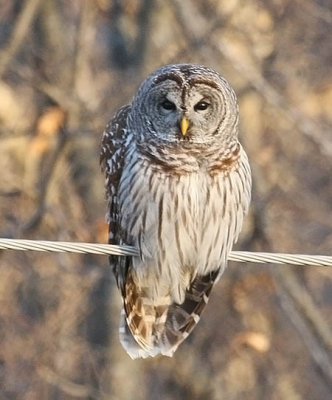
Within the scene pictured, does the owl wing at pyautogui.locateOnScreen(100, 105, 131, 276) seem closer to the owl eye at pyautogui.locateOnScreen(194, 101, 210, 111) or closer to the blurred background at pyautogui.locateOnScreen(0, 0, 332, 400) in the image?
the owl eye at pyautogui.locateOnScreen(194, 101, 210, 111)

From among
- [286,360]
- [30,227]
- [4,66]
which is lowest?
[286,360]

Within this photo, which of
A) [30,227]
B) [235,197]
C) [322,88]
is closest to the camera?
[235,197]

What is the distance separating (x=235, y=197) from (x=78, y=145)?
22.7 ft

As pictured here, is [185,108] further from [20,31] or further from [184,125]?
[20,31]

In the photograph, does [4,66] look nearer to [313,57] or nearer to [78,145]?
[78,145]

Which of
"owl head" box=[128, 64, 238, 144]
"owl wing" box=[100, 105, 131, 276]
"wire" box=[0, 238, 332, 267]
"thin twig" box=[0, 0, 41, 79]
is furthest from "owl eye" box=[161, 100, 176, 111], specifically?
"thin twig" box=[0, 0, 41, 79]

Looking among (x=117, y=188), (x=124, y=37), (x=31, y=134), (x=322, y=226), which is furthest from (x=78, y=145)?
(x=117, y=188)

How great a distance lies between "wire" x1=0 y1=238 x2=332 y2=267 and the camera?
6.20m

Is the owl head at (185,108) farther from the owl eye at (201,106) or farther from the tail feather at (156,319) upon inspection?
the tail feather at (156,319)

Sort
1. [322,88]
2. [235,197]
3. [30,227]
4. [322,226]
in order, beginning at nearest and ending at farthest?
1. [235,197]
2. [30,227]
3. [322,226]
4. [322,88]

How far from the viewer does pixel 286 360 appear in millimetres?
14703

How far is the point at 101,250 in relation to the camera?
20.7 feet

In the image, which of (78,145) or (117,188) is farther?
(78,145)

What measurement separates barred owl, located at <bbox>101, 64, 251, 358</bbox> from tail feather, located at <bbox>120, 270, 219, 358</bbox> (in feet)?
0.54
